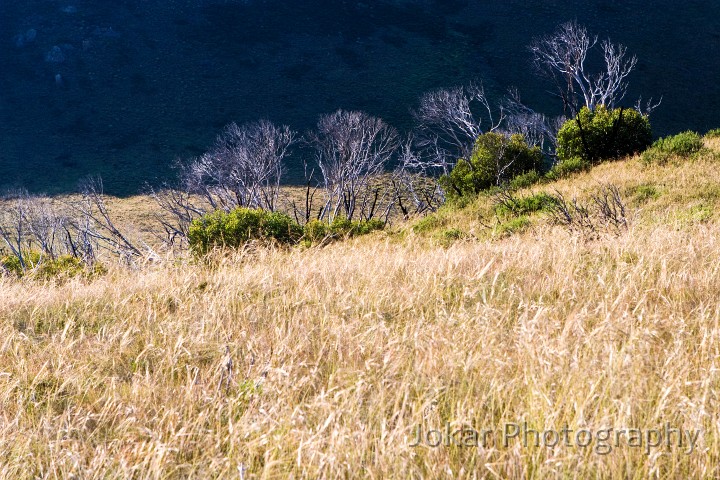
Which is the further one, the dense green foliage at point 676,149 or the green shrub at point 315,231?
the dense green foliage at point 676,149

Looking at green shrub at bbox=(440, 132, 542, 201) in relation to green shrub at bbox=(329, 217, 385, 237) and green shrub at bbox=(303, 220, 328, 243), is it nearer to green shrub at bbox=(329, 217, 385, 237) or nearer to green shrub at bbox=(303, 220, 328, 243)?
green shrub at bbox=(329, 217, 385, 237)

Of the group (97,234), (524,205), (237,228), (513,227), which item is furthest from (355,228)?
(97,234)

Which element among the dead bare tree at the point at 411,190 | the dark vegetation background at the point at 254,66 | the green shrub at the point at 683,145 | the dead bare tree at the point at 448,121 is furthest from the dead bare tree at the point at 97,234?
the dead bare tree at the point at 448,121

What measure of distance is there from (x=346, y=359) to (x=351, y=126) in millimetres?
36898

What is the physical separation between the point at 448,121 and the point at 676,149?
24481 mm

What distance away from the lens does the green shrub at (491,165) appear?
84.0 feet

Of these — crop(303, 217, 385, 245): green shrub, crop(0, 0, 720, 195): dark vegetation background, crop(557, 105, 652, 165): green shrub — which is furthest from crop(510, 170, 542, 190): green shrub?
crop(0, 0, 720, 195): dark vegetation background

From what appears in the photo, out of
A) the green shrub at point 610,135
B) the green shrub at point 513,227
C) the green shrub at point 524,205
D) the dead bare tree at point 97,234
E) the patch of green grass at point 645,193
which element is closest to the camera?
the green shrub at point 513,227

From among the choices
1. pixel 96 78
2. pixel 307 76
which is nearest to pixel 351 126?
pixel 307 76

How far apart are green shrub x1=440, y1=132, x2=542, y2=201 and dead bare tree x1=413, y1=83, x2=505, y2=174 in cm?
1114

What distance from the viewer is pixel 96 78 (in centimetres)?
7675

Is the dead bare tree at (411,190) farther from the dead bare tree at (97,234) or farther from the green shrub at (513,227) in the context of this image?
the green shrub at (513,227)

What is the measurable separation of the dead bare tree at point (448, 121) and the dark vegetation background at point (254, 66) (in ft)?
16.6

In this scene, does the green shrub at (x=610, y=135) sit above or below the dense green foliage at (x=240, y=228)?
above
